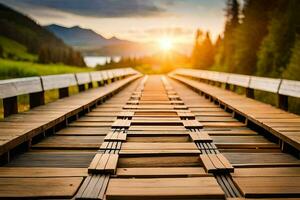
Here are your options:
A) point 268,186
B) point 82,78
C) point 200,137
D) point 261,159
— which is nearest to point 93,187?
point 268,186

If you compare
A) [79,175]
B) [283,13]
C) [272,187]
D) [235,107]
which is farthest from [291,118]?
[283,13]

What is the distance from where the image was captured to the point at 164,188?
2984mm

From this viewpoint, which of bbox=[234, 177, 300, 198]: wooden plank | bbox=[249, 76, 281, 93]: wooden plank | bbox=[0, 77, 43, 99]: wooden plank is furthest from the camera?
bbox=[249, 76, 281, 93]: wooden plank

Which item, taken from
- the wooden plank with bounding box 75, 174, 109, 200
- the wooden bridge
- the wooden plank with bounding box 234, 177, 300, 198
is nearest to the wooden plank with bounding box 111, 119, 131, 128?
the wooden bridge

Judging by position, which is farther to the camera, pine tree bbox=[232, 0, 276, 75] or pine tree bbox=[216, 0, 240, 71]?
pine tree bbox=[216, 0, 240, 71]

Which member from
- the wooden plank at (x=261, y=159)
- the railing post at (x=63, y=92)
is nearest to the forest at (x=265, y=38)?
the railing post at (x=63, y=92)

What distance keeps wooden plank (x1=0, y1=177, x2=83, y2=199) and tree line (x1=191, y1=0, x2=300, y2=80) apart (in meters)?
23.2

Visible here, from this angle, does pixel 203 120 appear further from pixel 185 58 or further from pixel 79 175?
pixel 185 58

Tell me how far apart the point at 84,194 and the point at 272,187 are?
1.68 metres

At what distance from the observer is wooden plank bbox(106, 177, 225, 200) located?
2826 mm

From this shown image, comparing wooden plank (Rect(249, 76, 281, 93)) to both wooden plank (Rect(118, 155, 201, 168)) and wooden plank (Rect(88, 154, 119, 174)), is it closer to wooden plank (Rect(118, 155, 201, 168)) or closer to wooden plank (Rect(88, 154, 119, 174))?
wooden plank (Rect(118, 155, 201, 168))

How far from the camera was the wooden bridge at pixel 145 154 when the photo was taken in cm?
297

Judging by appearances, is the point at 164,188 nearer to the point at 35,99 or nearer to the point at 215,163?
the point at 215,163

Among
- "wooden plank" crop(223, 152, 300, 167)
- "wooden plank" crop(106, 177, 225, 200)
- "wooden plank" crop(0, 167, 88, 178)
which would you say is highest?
"wooden plank" crop(106, 177, 225, 200)
